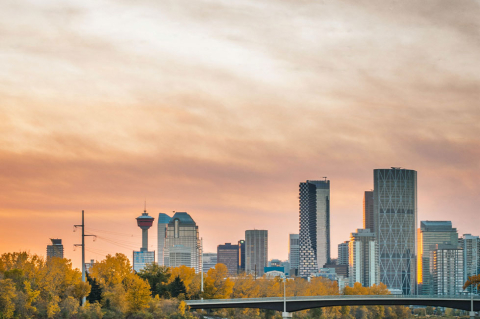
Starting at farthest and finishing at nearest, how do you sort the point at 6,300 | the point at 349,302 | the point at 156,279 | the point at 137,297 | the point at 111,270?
1. the point at 349,302
2. the point at 156,279
3. the point at 111,270
4. the point at 137,297
5. the point at 6,300

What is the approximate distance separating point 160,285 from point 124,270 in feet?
30.5

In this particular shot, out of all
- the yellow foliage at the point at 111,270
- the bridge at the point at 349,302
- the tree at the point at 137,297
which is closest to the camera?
the tree at the point at 137,297

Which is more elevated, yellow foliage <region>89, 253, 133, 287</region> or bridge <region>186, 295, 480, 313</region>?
yellow foliage <region>89, 253, 133, 287</region>

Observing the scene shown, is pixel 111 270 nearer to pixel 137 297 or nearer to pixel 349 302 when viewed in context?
pixel 137 297

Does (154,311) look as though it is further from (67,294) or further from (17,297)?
(17,297)

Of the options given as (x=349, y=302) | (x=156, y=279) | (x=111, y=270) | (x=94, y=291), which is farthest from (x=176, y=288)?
(x=349, y=302)

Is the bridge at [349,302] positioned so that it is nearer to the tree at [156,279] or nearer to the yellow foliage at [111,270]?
the tree at [156,279]

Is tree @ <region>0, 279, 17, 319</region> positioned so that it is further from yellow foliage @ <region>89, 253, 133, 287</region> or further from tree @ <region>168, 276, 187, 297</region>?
tree @ <region>168, 276, 187, 297</region>

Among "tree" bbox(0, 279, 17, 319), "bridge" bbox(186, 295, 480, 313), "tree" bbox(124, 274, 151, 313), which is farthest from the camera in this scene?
"bridge" bbox(186, 295, 480, 313)

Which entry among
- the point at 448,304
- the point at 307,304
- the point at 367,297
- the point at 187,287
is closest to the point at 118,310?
the point at 187,287

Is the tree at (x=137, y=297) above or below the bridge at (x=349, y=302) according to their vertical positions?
above

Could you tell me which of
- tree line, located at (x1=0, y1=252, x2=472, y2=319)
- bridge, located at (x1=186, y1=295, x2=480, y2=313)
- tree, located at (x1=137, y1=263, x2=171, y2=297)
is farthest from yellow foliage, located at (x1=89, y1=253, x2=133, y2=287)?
bridge, located at (x1=186, y1=295, x2=480, y2=313)

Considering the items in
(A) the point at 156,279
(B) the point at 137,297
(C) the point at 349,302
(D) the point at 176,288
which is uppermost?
(A) the point at 156,279

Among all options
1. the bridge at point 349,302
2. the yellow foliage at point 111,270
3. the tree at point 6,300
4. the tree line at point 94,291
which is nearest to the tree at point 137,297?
the tree line at point 94,291
